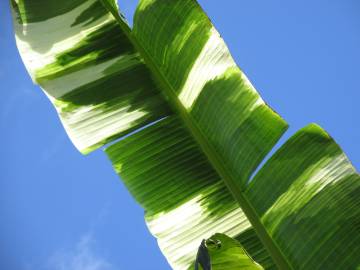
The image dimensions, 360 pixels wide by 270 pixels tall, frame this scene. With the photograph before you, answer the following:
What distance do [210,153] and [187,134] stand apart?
106 millimetres

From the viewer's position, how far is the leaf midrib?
0.95 m

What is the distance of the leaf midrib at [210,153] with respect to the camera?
954 mm

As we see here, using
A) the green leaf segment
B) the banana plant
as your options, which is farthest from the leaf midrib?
the green leaf segment

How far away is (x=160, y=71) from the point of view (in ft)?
3.60

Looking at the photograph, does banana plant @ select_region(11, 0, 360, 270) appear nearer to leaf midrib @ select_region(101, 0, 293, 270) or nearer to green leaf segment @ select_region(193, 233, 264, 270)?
leaf midrib @ select_region(101, 0, 293, 270)

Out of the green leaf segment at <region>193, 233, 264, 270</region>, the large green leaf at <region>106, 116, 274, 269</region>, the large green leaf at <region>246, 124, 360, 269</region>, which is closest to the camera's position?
the green leaf segment at <region>193, 233, 264, 270</region>

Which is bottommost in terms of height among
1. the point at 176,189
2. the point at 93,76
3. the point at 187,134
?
the point at 176,189

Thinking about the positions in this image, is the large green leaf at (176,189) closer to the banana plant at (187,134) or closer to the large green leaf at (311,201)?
the banana plant at (187,134)

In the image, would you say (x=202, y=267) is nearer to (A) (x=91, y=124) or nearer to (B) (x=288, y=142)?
(B) (x=288, y=142)

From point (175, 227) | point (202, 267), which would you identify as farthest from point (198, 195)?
point (202, 267)

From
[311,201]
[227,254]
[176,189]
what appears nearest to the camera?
[227,254]

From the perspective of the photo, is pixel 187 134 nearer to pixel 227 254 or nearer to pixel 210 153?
pixel 210 153

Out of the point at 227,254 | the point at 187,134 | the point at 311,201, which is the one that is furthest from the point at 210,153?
the point at 227,254

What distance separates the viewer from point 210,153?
41.3 inches
